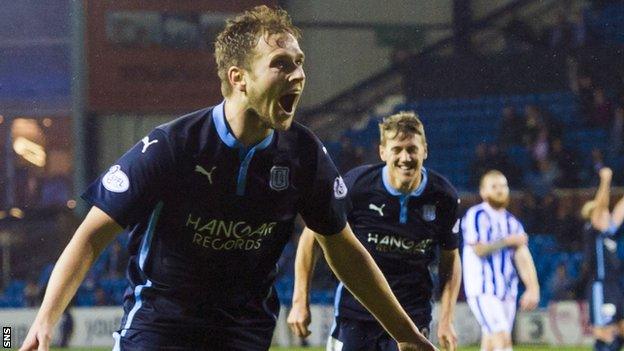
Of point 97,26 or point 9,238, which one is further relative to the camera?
point 97,26

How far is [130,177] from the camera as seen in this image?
4020 mm

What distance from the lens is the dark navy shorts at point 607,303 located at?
12617 millimetres

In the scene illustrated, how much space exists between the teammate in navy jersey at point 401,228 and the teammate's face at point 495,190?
174 inches

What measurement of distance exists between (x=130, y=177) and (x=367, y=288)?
82cm

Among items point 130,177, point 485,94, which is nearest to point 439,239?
point 130,177

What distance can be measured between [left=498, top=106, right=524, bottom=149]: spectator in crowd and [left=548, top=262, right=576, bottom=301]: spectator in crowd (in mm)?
2405

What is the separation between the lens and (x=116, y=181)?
4008 mm

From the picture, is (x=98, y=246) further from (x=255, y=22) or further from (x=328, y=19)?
(x=328, y=19)

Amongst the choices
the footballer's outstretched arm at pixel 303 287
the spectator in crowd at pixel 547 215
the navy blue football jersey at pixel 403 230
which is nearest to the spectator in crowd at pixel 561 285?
the spectator in crowd at pixel 547 215

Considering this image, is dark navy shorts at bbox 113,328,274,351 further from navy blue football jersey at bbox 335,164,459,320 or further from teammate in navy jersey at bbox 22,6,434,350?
navy blue football jersey at bbox 335,164,459,320

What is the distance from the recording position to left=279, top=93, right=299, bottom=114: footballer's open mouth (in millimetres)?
4023

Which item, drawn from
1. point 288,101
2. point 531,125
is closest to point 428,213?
point 288,101

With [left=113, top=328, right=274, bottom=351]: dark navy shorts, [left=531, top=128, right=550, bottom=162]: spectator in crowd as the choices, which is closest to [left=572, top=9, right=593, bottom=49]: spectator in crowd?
[left=531, top=128, right=550, bottom=162]: spectator in crowd

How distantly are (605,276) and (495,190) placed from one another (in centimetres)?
194
